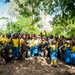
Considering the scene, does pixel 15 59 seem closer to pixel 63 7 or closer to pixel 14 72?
pixel 14 72

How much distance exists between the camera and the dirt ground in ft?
42.0

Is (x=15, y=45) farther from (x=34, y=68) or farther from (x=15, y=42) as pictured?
(x=34, y=68)

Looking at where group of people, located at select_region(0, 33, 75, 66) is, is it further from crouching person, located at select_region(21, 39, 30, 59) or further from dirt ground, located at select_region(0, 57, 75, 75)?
dirt ground, located at select_region(0, 57, 75, 75)

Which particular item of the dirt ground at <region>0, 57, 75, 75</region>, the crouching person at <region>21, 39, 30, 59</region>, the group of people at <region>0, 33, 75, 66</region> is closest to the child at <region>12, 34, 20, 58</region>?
the group of people at <region>0, 33, 75, 66</region>

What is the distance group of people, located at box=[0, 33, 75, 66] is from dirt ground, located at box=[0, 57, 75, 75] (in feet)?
1.84

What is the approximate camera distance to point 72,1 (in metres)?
9.48

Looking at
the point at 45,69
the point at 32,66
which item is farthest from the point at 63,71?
the point at 32,66

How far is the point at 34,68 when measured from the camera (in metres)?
13.7

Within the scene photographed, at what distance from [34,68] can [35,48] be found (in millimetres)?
2905

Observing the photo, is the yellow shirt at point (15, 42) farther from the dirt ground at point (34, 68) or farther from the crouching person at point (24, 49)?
the dirt ground at point (34, 68)

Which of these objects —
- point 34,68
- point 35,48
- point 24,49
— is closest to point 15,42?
point 24,49

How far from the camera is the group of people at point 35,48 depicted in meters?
14.6

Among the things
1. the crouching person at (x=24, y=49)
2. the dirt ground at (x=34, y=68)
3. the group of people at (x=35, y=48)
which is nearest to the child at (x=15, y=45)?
the group of people at (x=35, y=48)

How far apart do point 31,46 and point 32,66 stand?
2.26 meters
